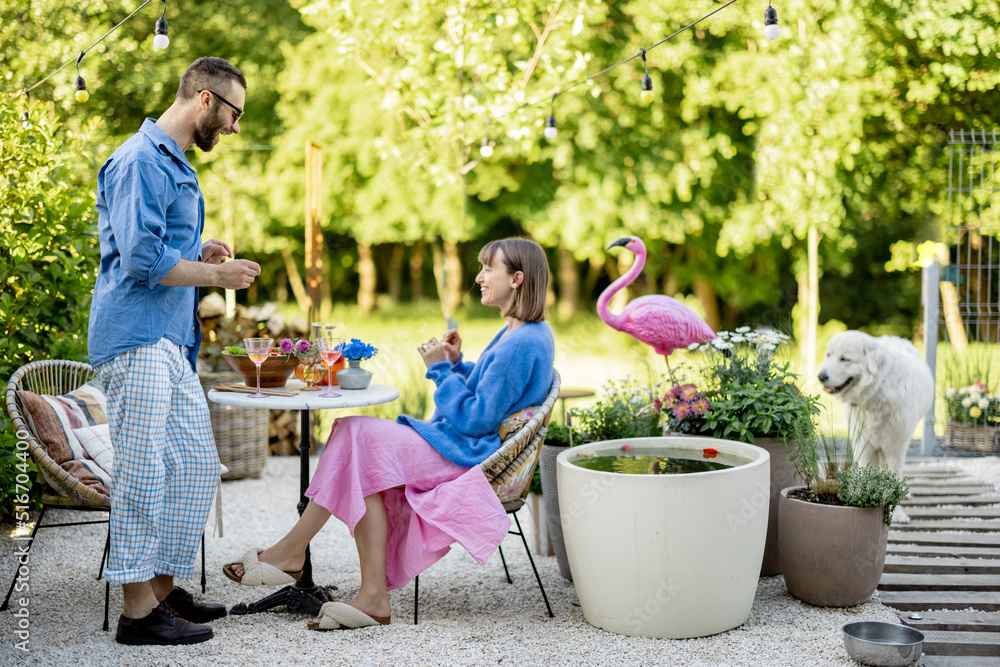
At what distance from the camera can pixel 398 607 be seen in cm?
333

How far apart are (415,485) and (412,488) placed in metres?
0.02

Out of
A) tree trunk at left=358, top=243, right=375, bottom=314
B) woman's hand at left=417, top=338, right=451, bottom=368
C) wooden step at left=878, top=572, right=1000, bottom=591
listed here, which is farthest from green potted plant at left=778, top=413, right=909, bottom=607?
tree trunk at left=358, top=243, right=375, bottom=314

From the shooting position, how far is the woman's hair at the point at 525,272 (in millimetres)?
3209

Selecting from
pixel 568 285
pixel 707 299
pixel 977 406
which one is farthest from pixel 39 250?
pixel 568 285

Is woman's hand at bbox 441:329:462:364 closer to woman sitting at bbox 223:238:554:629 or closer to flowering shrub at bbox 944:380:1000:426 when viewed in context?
woman sitting at bbox 223:238:554:629

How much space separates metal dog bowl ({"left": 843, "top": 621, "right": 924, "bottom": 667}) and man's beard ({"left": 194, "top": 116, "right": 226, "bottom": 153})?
2.64 metres

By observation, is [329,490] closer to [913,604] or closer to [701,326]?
[913,604]

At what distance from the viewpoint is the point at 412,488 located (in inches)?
121

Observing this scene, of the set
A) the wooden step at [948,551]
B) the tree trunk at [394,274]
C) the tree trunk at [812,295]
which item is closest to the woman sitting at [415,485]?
the wooden step at [948,551]

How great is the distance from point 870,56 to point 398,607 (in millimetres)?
8510

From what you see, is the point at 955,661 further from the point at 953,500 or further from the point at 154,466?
the point at 154,466

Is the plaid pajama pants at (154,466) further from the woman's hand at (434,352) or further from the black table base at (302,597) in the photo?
the woman's hand at (434,352)

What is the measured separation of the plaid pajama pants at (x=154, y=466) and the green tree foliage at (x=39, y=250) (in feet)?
5.21

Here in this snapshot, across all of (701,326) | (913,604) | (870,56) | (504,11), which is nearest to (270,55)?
(504,11)
